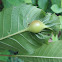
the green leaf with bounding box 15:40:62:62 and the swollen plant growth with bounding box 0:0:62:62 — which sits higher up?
the swollen plant growth with bounding box 0:0:62:62

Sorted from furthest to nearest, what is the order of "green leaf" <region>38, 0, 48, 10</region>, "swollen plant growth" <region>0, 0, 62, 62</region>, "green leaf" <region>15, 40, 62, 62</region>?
"green leaf" <region>38, 0, 48, 10</region>
"green leaf" <region>15, 40, 62, 62</region>
"swollen plant growth" <region>0, 0, 62, 62</region>

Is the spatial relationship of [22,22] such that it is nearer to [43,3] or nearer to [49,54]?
[49,54]

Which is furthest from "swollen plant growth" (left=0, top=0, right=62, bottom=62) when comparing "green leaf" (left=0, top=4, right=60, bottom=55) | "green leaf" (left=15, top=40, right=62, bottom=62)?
"green leaf" (left=15, top=40, right=62, bottom=62)

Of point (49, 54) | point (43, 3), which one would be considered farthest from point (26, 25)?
point (43, 3)

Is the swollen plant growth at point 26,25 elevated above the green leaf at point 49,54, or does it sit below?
above

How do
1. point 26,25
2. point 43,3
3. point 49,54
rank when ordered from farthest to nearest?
1. point 43,3
2. point 49,54
3. point 26,25

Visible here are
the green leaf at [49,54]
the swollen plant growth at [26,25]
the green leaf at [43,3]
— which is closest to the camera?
the swollen plant growth at [26,25]

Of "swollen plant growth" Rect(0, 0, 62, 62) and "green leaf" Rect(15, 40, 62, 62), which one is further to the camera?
"green leaf" Rect(15, 40, 62, 62)

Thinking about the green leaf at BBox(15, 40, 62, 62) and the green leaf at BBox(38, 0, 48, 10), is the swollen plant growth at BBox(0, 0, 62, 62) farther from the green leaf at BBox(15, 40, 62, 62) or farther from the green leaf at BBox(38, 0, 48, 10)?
the green leaf at BBox(38, 0, 48, 10)

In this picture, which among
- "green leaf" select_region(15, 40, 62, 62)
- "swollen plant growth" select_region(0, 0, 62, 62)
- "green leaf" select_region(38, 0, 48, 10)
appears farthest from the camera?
"green leaf" select_region(38, 0, 48, 10)

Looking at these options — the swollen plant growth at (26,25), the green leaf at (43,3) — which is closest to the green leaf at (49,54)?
the swollen plant growth at (26,25)

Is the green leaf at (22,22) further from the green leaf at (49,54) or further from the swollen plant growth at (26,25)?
the green leaf at (49,54)
